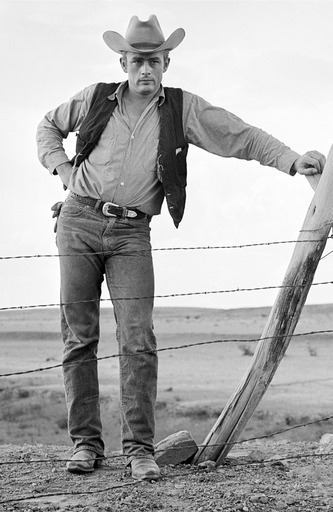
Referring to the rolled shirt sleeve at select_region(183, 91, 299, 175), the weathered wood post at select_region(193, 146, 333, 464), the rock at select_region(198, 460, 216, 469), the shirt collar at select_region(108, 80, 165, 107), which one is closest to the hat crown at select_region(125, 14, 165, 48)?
the shirt collar at select_region(108, 80, 165, 107)

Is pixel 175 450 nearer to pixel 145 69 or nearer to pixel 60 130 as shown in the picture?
pixel 60 130

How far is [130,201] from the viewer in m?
4.21

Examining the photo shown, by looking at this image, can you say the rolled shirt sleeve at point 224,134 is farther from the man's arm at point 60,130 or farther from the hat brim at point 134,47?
the man's arm at point 60,130

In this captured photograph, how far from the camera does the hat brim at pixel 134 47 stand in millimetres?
4211

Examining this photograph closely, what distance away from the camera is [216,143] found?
443cm

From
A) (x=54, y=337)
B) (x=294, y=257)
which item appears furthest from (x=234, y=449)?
(x=54, y=337)

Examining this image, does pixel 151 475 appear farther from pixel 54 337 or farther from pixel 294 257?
pixel 54 337

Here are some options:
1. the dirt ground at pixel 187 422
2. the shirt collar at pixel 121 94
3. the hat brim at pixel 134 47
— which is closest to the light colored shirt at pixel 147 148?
the shirt collar at pixel 121 94

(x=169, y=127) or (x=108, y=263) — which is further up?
(x=169, y=127)

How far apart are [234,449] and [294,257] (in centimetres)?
178

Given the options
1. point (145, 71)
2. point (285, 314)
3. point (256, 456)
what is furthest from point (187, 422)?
point (145, 71)

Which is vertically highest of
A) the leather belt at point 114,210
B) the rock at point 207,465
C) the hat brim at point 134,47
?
the hat brim at point 134,47

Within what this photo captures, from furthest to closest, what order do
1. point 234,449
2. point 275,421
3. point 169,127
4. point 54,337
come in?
1. point 54,337
2. point 275,421
3. point 234,449
4. point 169,127

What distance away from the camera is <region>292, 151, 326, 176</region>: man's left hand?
4.23 metres
